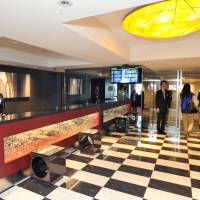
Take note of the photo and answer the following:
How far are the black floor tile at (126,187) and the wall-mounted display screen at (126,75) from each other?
10.8ft

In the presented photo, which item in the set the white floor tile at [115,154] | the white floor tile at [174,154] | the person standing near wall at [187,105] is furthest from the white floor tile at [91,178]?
the person standing near wall at [187,105]

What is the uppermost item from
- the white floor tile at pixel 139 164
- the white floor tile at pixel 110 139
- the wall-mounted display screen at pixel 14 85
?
the wall-mounted display screen at pixel 14 85

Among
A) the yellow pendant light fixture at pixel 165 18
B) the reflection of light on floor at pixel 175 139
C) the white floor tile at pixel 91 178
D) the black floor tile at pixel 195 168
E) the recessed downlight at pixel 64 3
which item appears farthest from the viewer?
the reflection of light on floor at pixel 175 139

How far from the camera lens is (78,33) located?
2.57 metres

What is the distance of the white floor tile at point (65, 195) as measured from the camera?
232cm

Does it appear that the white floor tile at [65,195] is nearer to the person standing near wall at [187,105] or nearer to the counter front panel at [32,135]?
the counter front panel at [32,135]

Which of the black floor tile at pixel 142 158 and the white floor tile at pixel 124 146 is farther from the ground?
the white floor tile at pixel 124 146

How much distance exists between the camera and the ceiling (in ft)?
5.85

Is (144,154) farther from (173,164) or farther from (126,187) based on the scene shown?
(126,187)

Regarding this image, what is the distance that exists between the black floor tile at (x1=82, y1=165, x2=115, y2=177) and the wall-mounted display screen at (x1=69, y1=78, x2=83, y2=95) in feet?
17.8

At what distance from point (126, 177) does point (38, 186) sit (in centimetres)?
136

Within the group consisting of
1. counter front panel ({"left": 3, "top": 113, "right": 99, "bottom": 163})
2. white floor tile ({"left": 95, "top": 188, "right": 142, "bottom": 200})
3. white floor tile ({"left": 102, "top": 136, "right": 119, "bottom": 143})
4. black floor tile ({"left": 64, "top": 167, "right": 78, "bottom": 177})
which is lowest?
white floor tile ({"left": 95, "top": 188, "right": 142, "bottom": 200})

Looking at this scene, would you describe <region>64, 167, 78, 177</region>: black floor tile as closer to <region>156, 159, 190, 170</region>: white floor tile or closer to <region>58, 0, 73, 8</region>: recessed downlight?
<region>156, 159, 190, 170</region>: white floor tile

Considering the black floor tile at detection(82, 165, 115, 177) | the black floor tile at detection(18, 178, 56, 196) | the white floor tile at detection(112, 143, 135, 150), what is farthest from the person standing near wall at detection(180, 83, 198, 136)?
the black floor tile at detection(18, 178, 56, 196)
